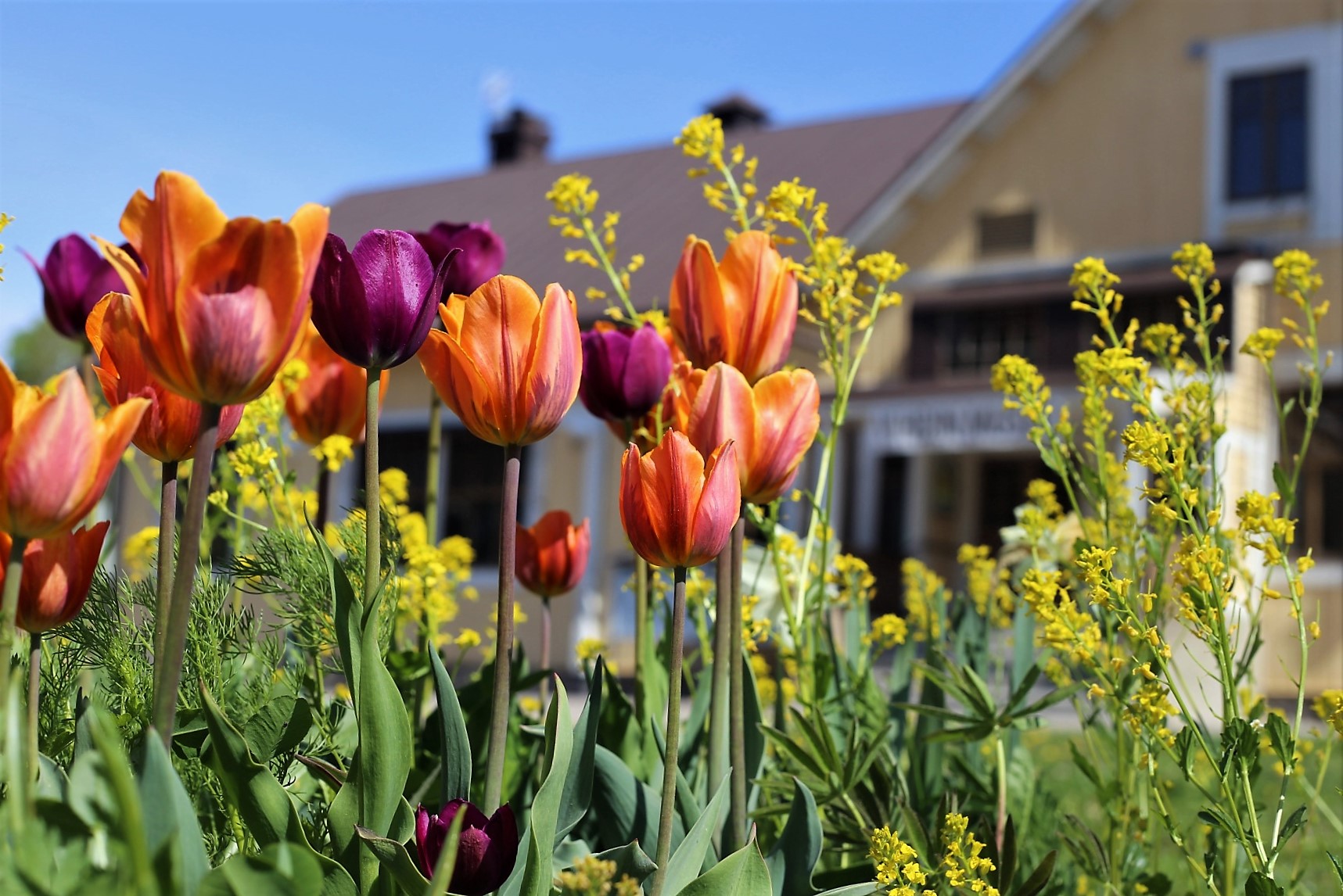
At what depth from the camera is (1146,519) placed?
6.19ft

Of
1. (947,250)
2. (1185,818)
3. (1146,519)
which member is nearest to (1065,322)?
(947,250)

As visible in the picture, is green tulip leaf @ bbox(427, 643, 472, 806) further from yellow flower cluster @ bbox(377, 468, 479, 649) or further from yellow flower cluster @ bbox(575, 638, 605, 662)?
yellow flower cluster @ bbox(575, 638, 605, 662)

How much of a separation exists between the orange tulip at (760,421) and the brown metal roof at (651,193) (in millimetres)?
12062

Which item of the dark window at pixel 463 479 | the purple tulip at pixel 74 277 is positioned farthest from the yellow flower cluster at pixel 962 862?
the dark window at pixel 463 479

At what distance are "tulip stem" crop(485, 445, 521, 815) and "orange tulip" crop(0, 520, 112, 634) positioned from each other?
0.32 meters

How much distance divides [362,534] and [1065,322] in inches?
480

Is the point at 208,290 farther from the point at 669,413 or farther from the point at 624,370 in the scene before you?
the point at 669,413

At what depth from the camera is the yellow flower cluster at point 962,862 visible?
1.25 metres

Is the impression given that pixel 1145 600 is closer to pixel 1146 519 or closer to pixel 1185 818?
pixel 1146 519

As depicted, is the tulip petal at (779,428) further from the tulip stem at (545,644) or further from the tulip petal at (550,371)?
the tulip stem at (545,644)

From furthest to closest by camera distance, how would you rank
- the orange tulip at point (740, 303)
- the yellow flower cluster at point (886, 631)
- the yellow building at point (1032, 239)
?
the yellow building at point (1032, 239)
the yellow flower cluster at point (886, 631)
the orange tulip at point (740, 303)

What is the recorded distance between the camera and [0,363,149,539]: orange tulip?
0.83m

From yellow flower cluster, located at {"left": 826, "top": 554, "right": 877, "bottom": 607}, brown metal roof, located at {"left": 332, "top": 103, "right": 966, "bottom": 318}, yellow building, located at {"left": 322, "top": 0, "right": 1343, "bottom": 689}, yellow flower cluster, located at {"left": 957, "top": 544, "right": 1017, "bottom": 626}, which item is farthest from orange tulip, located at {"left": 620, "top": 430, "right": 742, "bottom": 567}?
brown metal roof, located at {"left": 332, "top": 103, "right": 966, "bottom": 318}

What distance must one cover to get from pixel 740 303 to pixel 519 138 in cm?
1995
